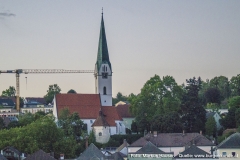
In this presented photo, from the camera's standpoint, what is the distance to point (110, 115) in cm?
10231

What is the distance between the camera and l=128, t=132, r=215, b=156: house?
83.2m

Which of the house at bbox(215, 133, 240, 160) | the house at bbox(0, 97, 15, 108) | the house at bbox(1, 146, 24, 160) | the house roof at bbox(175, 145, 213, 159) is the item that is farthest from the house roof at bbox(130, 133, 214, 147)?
the house at bbox(0, 97, 15, 108)

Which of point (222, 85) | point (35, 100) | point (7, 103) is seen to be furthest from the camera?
point (35, 100)

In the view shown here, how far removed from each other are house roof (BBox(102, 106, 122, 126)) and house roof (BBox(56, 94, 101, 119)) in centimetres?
121

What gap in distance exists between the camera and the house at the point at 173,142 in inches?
3275

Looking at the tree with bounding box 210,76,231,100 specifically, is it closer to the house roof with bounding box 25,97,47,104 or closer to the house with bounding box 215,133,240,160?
the house roof with bounding box 25,97,47,104

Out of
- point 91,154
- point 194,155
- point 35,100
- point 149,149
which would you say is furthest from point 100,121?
point 35,100

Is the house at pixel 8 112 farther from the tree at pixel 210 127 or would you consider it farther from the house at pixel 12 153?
the house at pixel 12 153

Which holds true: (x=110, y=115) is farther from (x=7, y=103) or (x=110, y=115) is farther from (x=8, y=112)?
(x=7, y=103)

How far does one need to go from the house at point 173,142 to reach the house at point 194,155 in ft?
18.1

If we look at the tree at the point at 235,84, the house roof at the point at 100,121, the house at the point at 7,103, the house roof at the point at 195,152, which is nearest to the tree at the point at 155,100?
the house roof at the point at 100,121

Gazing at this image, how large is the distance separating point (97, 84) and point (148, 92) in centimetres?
1346

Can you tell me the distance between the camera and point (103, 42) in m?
113

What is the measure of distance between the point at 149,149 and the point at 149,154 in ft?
2.47
